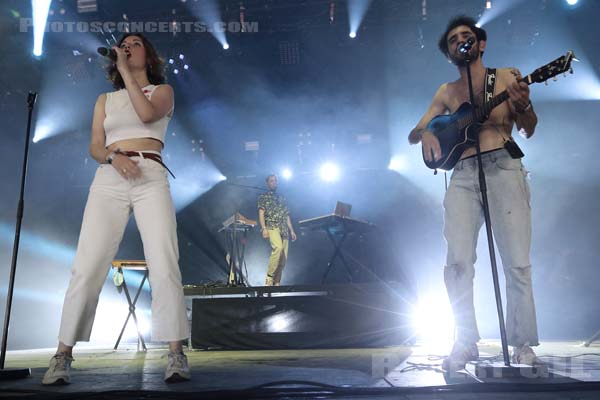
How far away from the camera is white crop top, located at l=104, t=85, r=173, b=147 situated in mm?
2391

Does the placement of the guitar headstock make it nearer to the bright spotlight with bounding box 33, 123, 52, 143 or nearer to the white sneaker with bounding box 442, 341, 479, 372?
the white sneaker with bounding box 442, 341, 479, 372

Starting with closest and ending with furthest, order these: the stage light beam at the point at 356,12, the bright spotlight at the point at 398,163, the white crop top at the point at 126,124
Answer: the white crop top at the point at 126,124, the stage light beam at the point at 356,12, the bright spotlight at the point at 398,163

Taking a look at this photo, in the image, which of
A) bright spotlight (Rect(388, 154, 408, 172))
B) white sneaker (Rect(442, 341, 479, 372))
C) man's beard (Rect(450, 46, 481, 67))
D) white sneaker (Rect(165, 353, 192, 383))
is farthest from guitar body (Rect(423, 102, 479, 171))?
bright spotlight (Rect(388, 154, 408, 172))

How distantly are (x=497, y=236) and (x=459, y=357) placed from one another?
2.23 ft

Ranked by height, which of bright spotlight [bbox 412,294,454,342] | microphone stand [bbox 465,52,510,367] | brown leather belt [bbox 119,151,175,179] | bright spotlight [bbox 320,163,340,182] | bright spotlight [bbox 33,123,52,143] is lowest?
bright spotlight [bbox 412,294,454,342]

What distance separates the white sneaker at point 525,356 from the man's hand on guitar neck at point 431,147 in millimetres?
1065

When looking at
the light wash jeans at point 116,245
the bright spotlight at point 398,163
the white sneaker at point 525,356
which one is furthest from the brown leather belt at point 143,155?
the bright spotlight at point 398,163

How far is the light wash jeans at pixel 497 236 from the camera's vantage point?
2416 mm

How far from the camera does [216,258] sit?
10273 millimetres

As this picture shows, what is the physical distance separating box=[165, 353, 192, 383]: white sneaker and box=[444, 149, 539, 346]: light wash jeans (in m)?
1.38

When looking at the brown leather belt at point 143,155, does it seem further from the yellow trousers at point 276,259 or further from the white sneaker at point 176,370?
the yellow trousers at point 276,259

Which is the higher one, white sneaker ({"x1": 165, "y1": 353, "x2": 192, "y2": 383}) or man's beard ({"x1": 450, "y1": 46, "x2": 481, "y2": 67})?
man's beard ({"x1": 450, "y1": 46, "x2": 481, "y2": 67})

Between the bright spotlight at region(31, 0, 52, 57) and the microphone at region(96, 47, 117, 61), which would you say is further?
the bright spotlight at region(31, 0, 52, 57)

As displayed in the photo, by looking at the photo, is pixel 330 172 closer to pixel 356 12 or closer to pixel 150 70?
pixel 356 12
